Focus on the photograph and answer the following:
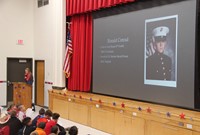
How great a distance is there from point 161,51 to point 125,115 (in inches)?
64.2

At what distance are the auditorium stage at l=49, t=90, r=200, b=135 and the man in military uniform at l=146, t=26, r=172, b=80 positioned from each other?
670 millimetres

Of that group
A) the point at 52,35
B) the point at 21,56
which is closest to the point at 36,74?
the point at 21,56

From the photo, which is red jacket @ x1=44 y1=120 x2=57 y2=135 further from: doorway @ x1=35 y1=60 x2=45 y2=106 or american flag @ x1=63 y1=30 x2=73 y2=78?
doorway @ x1=35 y1=60 x2=45 y2=106

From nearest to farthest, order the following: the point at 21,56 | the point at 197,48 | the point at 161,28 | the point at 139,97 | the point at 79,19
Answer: the point at 197,48 → the point at 161,28 → the point at 139,97 → the point at 79,19 → the point at 21,56

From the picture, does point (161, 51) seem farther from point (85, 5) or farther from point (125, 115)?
point (85, 5)

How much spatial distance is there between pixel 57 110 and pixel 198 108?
15.0 feet

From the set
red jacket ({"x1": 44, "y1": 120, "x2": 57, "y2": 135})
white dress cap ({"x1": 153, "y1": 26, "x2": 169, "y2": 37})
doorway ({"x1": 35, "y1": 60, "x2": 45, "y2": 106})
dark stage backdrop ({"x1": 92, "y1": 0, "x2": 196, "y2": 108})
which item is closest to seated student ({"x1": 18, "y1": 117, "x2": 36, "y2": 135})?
red jacket ({"x1": 44, "y1": 120, "x2": 57, "y2": 135})

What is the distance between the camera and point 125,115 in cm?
553

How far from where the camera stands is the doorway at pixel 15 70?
959 centimetres

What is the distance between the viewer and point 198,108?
4.72 metres

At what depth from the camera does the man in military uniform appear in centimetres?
531

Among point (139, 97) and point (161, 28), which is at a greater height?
point (161, 28)

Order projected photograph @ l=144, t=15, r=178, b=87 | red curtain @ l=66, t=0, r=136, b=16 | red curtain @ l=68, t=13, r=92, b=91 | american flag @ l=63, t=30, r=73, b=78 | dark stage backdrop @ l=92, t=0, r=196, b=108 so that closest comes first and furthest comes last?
dark stage backdrop @ l=92, t=0, r=196, b=108, projected photograph @ l=144, t=15, r=178, b=87, red curtain @ l=66, t=0, r=136, b=16, red curtain @ l=68, t=13, r=92, b=91, american flag @ l=63, t=30, r=73, b=78

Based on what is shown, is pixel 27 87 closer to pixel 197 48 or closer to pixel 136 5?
pixel 136 5
